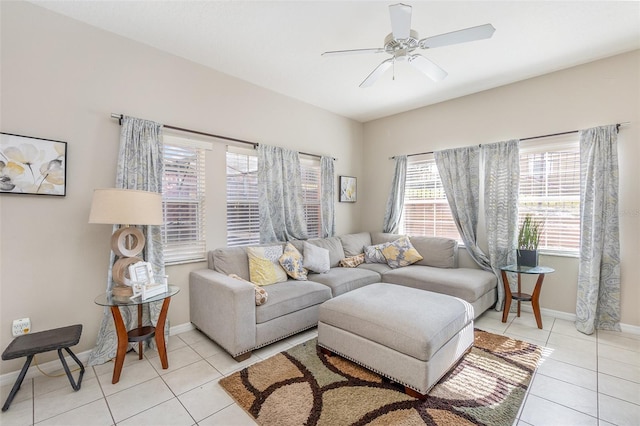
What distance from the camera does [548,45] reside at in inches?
108

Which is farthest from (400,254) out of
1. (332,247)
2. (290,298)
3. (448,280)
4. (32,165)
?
(32,165)

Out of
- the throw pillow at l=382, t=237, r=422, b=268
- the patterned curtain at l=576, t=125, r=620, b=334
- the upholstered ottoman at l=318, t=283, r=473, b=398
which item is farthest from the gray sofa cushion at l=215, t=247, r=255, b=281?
the patterned curtain at l=576, t=125, r=620, b=334

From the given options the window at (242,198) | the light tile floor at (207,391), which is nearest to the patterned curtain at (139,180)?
the light tile floor at (207,391)

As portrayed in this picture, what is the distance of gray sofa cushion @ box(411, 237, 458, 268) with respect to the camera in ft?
12.6

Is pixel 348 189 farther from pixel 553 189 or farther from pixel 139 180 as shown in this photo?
pixel 139 180

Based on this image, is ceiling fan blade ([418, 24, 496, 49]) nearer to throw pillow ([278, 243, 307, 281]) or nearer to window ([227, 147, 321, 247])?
window ([227, 147, 321, 247])

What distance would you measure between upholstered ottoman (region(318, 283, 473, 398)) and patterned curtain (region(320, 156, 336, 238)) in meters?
1.93

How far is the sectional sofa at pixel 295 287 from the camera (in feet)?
7.99

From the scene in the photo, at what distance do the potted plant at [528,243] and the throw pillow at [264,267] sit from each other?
2676 millimetres

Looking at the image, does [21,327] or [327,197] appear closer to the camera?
[21,327]

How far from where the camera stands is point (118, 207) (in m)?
2.11

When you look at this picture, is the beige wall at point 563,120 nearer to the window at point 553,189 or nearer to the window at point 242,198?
the window at point 553,189

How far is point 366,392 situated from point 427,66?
2571 mm

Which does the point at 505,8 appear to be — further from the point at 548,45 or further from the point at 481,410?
the point at 481,410
